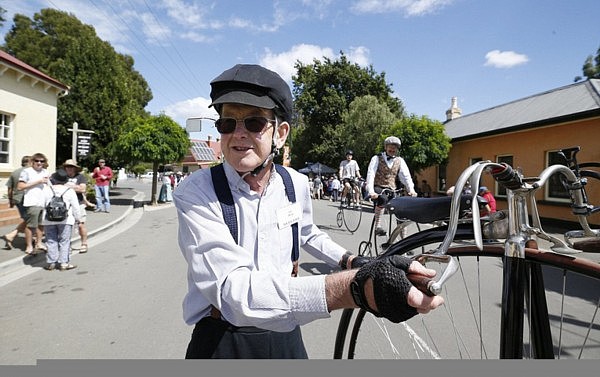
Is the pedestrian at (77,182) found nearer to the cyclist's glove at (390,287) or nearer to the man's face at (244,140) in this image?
the man's face at (244,140)

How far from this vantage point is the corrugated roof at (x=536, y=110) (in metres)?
13.8

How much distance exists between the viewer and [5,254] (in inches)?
269

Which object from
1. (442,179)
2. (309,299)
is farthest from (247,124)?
(442,179)

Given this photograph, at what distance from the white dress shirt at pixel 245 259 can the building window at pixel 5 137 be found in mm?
14893

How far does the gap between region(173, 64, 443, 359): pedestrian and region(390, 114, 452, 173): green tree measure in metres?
17.5

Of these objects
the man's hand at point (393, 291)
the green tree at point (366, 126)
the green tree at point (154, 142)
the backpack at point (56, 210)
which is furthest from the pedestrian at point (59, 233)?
the green tree at point (366, 126)

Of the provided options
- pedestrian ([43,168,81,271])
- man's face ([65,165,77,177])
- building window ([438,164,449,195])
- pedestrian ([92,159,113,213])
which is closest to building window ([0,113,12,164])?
pedestrian ([92,159,113,213])

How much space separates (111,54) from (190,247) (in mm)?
24405

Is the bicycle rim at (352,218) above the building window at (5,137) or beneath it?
beneath

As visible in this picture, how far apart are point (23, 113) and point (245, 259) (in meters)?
16.0

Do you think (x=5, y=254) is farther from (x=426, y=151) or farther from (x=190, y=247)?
(x=426, y=151)

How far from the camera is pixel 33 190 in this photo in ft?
22.5

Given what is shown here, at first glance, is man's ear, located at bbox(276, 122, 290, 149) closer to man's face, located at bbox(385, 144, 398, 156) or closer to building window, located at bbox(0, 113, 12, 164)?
man's face, located at bbox(385, 144, 398, 156)

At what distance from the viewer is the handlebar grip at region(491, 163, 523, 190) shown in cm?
134
